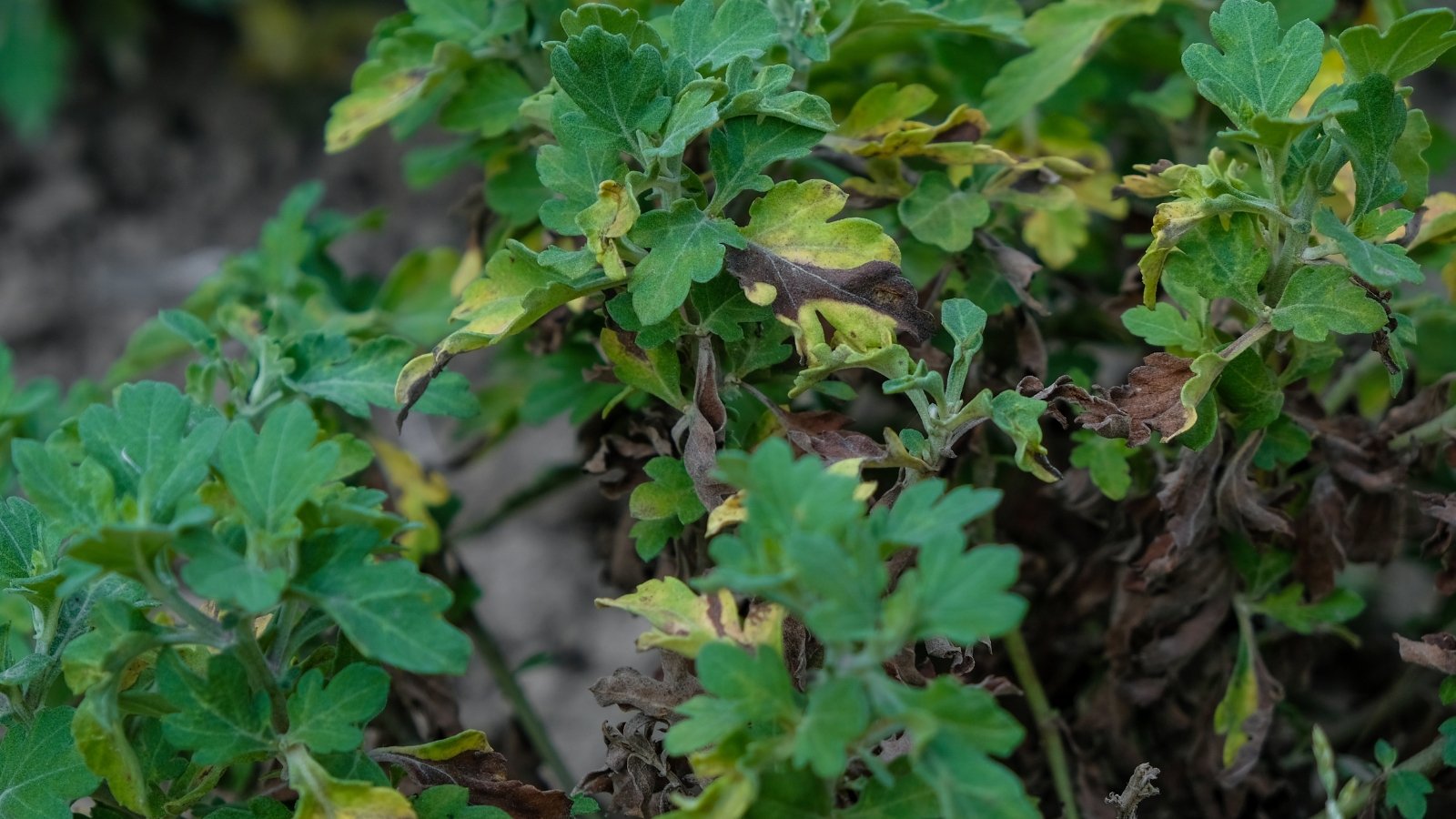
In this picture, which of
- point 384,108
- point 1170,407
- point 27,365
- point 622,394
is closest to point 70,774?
point 622,394

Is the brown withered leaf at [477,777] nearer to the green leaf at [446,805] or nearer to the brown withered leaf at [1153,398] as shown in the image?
the green leaf at [446,805]

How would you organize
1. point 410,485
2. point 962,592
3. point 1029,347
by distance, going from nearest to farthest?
point 962,592 → point 1029,347 → point 410,485

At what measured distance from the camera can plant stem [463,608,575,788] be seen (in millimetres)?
1375

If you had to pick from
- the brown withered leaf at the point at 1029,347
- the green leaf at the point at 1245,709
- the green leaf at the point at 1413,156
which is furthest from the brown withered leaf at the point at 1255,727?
the green leaf at the point at 1413,156

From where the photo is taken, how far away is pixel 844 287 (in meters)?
0.91

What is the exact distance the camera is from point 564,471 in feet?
4.90

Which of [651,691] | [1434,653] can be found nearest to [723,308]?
[651,691]

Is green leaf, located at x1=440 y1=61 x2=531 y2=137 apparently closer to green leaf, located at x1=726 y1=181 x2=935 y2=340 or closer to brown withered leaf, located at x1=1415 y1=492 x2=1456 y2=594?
green leaf, located at x1=726 y1=181 x2=935 y2=340

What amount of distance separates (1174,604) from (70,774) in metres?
0.95

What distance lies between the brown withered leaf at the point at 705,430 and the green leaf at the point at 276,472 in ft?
0.90

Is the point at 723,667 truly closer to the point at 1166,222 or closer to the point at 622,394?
the point at 622,394

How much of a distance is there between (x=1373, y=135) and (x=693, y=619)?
0.60 metres

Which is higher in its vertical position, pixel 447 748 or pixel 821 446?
pixel 821 446

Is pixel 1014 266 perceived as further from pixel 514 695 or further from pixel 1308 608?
pixel 514 695
